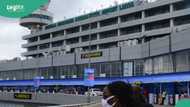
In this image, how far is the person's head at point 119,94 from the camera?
→ 15.6 ft

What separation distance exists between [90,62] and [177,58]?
38.2 meters

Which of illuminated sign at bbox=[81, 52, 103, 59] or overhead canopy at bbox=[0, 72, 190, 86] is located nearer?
overhead canopy at bbox=[0, 72, 190, 86]

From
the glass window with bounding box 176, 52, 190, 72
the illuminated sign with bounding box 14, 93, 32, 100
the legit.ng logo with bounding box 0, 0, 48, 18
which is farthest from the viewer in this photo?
the illuminated sign with bounding box 14, 93, 32, 100

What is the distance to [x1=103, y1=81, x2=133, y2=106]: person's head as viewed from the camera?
15.6 ft

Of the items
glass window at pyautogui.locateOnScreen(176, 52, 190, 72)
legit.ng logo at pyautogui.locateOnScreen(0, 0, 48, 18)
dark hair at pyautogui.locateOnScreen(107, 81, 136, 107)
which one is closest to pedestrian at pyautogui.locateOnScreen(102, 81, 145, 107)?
dark hair at pyautogui.locateOnScreen(107, 81, 136, 107)

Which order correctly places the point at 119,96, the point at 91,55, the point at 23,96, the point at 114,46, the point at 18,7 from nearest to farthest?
the point at 119,96
the point at 18,7
the point at 23,96
the point at 91,55
the point at 114,46

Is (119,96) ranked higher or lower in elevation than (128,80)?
lower

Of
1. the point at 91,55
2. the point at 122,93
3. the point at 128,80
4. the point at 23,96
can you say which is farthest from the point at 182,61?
the point at 122,93

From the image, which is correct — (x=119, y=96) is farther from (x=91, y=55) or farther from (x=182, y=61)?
(x=91, y=55)

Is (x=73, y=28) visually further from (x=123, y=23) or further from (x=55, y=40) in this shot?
(x=123, y=23)

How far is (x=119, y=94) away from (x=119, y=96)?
0.02m

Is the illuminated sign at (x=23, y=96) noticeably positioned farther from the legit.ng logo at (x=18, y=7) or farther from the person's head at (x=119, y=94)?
the person's head at (x=119, y=94)

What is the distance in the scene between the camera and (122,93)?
4.80 m

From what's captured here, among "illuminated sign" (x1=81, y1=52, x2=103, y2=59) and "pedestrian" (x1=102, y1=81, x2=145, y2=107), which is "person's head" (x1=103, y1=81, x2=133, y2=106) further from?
"illuminated sign" (x1=81, y1=52, x2=103, y2=59)
